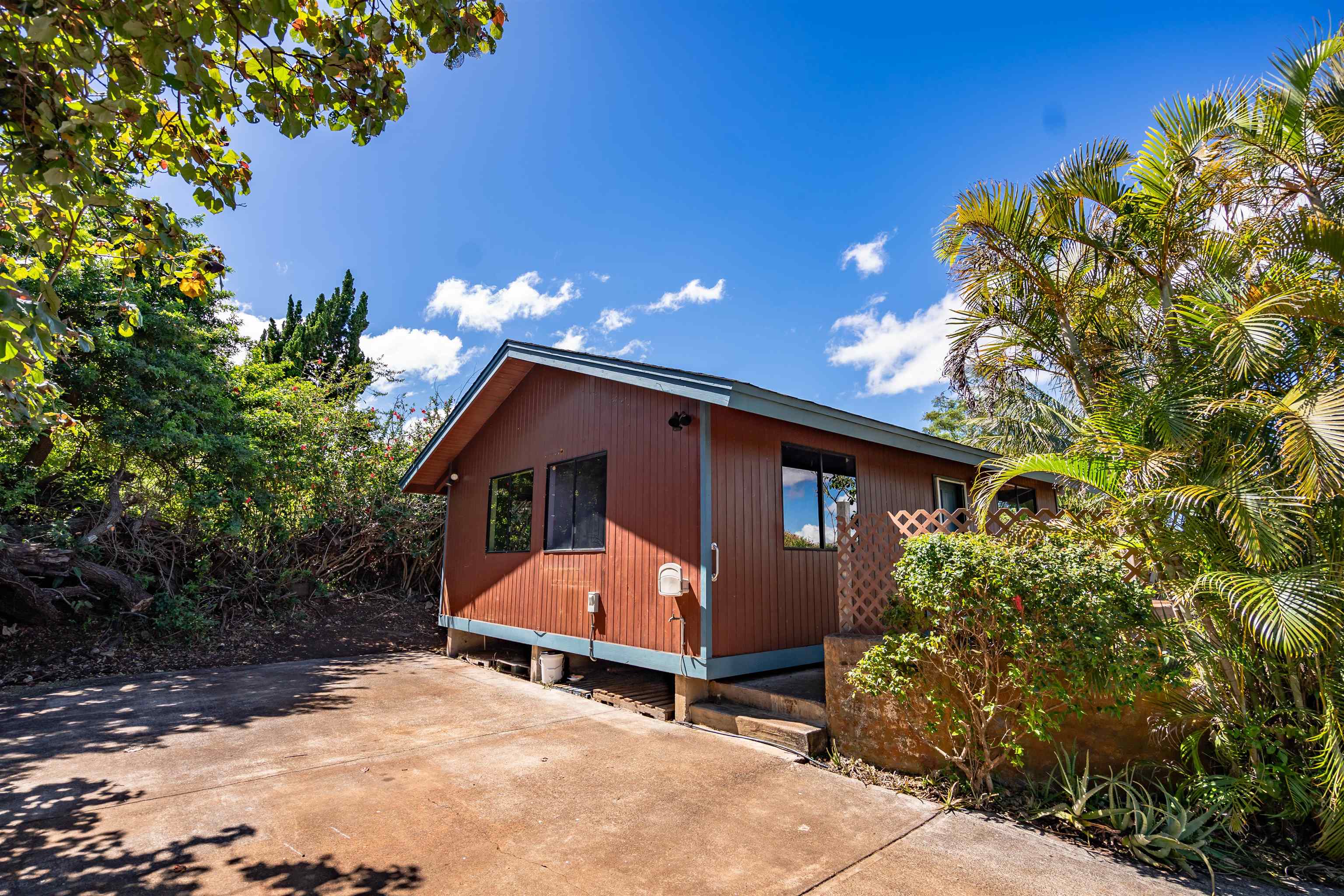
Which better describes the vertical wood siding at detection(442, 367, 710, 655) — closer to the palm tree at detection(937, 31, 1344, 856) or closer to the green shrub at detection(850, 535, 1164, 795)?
the green shrub at detection(850, 535, 1164, 795)

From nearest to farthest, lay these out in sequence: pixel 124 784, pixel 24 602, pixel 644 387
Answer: pixel 124 784 → pixel 644 387 → pixel 24 602

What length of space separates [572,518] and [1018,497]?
7.62 metres

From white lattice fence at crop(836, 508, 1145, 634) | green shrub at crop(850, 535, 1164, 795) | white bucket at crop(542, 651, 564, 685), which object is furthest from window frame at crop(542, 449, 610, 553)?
green shrub at crop(850, 535, 1164, 795)

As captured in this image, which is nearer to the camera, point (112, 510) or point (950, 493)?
point (112, 510)

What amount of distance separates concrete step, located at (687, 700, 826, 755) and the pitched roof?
2.51 m

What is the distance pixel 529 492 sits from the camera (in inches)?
318

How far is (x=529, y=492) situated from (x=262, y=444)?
5590mm

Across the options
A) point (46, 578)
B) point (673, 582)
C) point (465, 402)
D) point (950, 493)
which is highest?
point (465, 402)

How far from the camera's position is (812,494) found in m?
6.76

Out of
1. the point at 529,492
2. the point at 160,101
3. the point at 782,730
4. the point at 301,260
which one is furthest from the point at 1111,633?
the point at 301,260

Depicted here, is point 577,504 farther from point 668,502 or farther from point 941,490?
point 941,490

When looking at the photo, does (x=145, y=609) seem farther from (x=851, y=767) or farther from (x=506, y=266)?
(x=851, y=767)

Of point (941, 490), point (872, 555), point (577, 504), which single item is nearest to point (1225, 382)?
point (872, 555)

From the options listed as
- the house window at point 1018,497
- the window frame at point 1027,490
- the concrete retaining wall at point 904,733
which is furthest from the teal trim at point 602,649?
the house window at point 1018,497
